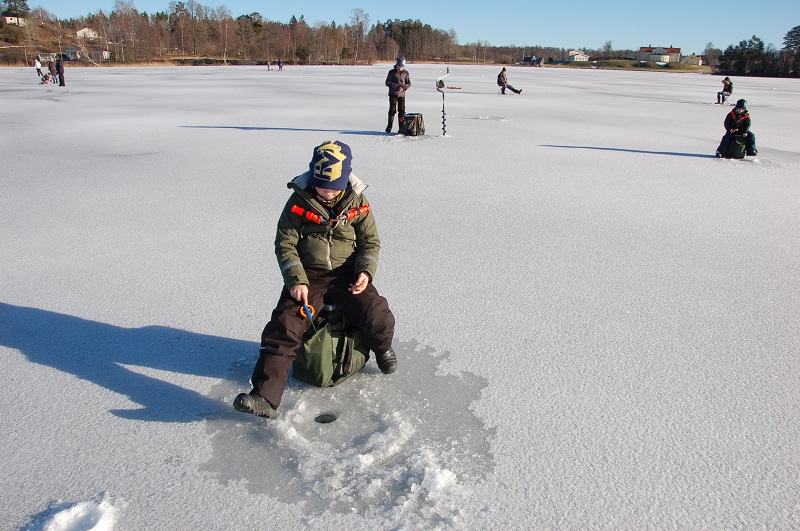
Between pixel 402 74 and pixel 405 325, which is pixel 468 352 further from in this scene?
pixel 402 74

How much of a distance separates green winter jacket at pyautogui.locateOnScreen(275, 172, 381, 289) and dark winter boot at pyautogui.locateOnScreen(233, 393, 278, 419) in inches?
21.3

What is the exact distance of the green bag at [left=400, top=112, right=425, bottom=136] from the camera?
1160 cm

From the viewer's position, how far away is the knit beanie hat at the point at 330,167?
8.61ft

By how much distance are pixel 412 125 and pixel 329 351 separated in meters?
9.50

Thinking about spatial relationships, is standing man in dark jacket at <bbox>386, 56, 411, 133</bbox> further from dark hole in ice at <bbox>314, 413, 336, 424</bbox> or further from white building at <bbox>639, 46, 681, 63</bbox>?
white building at <bbox>639, 46, 681, 63</bbox>

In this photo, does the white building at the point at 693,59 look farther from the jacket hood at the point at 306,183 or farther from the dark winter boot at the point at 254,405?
the dark winter boot at the point at 254,405

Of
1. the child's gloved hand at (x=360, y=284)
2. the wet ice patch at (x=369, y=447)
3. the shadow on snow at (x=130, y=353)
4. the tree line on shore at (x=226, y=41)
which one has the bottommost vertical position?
the wet ice patch at (x=369, y=447)

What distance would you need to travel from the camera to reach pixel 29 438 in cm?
245

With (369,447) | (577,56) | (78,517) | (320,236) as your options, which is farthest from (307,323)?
(577,56)

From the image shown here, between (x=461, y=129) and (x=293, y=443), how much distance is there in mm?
11654

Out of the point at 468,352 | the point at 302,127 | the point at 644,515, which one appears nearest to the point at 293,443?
the point at 468,352

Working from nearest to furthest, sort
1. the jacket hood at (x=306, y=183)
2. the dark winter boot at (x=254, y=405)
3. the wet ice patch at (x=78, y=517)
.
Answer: the wet ice patch at (x=78, y=517) < the dark winter boot at (x=254, y=405) < the jacket hood at (x=306, y=183)

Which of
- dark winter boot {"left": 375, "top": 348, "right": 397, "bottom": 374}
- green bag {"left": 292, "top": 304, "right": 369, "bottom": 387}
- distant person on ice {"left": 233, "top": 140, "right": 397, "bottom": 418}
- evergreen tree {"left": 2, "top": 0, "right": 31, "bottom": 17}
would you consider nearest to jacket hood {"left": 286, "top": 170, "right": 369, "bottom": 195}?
distant person on ice {"left": 233, "top": 140, "right": 397, "bottom": 418}

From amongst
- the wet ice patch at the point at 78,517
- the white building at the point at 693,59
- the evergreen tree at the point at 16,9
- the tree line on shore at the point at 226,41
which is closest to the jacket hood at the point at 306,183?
the wet ice patch at the point at 78,517
